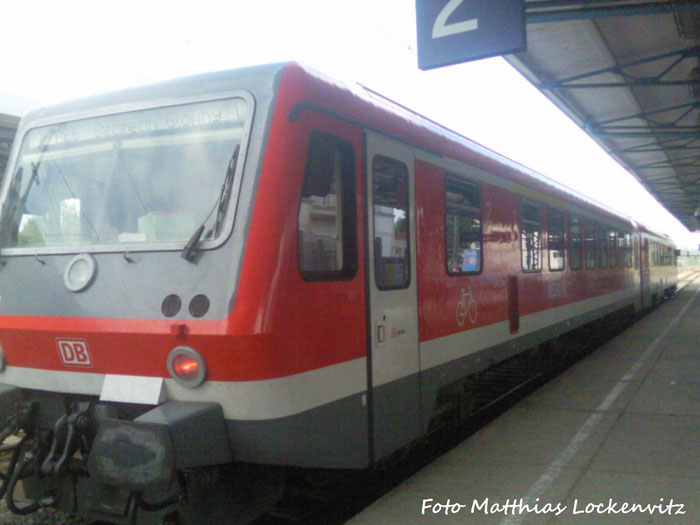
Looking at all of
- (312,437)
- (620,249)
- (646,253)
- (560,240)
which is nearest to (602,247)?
(620,249)

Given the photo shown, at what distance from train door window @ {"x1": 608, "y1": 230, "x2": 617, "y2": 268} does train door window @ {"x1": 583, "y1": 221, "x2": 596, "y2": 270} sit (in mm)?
1889

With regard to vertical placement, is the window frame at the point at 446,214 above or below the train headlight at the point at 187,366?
above

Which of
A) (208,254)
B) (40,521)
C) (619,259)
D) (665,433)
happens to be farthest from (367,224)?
(619,259)

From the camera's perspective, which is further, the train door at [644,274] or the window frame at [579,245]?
the train door at [644,274]

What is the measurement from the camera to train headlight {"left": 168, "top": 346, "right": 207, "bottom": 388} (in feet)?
12.0

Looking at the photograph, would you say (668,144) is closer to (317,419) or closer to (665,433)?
(665,433)

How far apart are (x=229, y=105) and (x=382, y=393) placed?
2.17 m

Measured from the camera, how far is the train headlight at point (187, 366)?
367 centimetres

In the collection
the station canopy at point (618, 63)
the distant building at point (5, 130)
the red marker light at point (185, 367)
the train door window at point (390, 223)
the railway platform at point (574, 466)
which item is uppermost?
the station canopy at point (618, 63)

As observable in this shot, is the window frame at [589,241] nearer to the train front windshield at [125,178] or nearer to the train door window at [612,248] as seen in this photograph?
the train door window at [612,248]

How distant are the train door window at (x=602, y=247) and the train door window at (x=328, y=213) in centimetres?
971

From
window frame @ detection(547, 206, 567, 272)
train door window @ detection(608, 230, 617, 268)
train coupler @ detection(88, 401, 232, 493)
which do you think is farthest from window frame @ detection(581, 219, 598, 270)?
train coupler @ detection(88, 401, 232, 493)

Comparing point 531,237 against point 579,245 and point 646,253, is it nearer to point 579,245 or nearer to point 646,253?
point 579,245

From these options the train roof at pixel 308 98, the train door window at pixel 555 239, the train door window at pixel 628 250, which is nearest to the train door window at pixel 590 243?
the train door window at pixel 555 239
